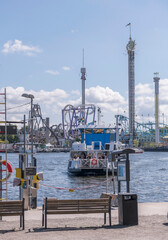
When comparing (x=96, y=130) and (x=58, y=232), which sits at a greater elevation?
(x=96, y=130)

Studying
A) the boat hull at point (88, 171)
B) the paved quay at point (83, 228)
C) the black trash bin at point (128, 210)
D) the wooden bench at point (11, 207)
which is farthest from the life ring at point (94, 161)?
the wooden bench at point (11, 207)

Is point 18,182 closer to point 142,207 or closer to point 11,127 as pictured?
point 11,127

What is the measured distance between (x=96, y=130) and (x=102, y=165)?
7952mm

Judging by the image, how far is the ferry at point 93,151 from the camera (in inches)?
1945

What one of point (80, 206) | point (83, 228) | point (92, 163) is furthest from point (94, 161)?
point (83, 228)

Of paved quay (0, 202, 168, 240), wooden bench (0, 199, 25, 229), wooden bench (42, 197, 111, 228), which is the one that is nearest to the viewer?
paved quay (0, 202, 168, 240)

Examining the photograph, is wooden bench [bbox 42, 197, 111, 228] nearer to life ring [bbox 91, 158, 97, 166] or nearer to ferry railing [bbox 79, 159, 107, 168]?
ferry railing [bbox 79, 159, 107, 168]

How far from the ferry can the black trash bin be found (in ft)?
101

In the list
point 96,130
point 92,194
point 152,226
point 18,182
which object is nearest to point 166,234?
point 152,226

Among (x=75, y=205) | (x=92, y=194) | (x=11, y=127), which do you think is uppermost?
(x=11, y=127)

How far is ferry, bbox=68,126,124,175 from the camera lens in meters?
49.4

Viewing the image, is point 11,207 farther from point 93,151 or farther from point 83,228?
point 93,151

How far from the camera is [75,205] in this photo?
Result: 42.3 ft

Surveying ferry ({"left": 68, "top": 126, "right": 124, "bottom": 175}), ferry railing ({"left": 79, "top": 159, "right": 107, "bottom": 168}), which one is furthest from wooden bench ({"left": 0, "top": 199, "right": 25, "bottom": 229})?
ferry railing ({"left": 79, "top": 159, "right": 107, "bottom": 168})
